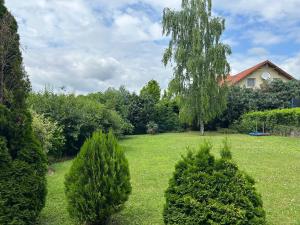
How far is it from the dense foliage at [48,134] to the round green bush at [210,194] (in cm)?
616

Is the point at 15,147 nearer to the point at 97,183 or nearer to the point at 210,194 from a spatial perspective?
the point at 97,183

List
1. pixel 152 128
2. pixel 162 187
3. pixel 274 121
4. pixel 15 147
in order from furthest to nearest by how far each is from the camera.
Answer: pixel 152 128, pixel 274 121, pixel 162 187, pixel 15 147

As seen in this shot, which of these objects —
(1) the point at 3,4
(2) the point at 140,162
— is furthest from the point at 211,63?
(1) the point at 3,4

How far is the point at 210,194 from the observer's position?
3930 millimetres

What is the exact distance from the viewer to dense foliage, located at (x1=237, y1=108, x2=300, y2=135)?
67.9 feet

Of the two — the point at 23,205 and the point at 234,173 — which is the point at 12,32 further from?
the point at 234,173

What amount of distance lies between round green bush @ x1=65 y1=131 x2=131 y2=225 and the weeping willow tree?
1970cm

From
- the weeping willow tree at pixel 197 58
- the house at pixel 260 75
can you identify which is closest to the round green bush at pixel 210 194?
the weeping willow tree at pixel 197 58

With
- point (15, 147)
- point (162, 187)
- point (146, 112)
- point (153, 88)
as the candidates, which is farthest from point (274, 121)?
point (15, 147)

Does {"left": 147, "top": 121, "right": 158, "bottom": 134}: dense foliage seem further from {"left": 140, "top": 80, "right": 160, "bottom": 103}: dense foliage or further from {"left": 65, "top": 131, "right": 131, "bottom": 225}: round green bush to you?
{"left": 65, "top": 131, "right": 131, "bottom": 225}: round green bush

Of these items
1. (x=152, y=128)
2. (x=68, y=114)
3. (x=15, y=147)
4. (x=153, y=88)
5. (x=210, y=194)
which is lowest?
(x=210, y=194)

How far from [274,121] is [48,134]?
1718 centimetres

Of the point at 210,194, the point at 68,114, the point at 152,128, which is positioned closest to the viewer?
the point at 210,194

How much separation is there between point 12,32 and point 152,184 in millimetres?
4534
